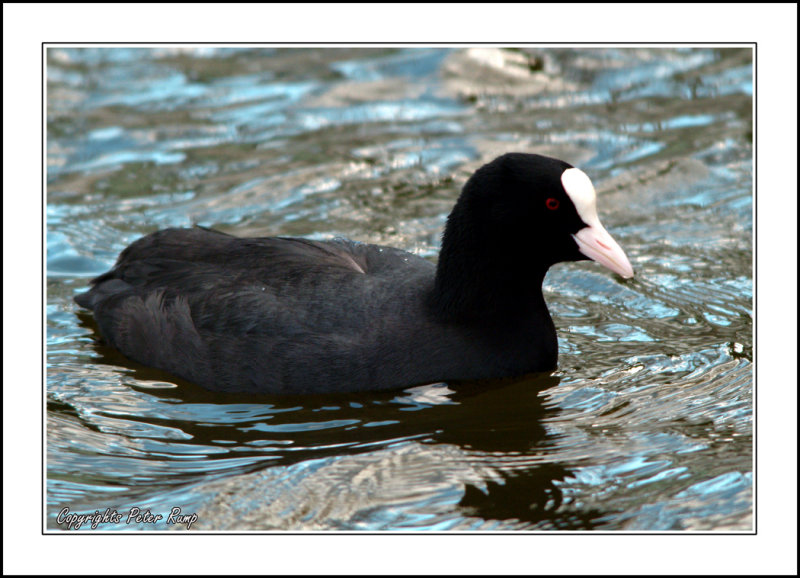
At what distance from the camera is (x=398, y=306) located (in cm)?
647

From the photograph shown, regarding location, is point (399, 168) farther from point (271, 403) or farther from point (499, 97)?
point (271, 403)

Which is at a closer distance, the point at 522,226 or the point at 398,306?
the point at 522,226

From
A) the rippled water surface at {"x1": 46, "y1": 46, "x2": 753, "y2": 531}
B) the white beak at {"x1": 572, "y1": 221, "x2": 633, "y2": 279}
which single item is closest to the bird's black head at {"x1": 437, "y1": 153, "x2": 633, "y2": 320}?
the white beak at {"x1": 572, "y1": 221, "x2": 633, "y2": 279}

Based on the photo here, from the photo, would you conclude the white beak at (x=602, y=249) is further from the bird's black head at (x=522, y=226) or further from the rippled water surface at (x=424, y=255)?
the rippled water surface at (x=424, y=255)

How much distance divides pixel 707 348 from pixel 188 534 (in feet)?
11.7

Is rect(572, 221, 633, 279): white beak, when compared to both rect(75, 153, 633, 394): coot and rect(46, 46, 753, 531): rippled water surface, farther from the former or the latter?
rect(46, 46, 753, 531): rippled water surface

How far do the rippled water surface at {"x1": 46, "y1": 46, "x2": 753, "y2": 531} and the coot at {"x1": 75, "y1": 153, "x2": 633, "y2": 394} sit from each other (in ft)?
0.51

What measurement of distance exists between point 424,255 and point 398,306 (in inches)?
86.9

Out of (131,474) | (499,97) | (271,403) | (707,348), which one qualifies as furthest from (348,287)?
(499,97)

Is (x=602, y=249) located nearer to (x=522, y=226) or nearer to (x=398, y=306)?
(x=522, y=226)

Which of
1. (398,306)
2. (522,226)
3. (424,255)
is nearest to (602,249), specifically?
(522,226)

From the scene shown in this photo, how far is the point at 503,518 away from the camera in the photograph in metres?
5.11

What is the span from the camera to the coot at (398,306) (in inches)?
245

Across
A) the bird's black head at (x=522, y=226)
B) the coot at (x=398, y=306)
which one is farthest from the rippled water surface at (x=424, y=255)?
the bird's black head at (x=522, y=226)
